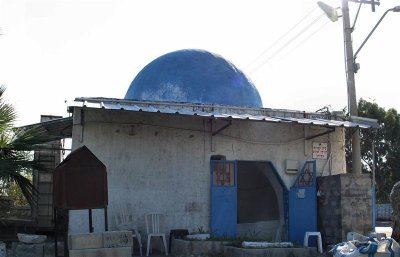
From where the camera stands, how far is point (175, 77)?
15367 millimetres

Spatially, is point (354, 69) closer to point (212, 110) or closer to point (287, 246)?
point (212, 110)

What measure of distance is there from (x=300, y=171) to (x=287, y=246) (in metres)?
3.62

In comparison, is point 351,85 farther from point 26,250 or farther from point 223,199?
point 26,250

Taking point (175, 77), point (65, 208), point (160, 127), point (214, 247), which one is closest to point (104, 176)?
point (65, 208)

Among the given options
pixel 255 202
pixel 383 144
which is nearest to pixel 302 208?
pixel 255 202

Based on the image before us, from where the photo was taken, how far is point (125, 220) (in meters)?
12.6

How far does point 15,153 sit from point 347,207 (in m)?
8.21

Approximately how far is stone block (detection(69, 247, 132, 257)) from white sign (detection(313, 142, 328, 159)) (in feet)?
24.6

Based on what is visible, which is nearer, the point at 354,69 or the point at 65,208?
the point at 65,208

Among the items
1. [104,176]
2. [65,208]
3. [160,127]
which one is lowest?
[65,208]

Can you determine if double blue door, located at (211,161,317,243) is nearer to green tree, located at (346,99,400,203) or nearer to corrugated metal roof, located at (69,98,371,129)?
corrugated metal roof, located at (69,98,371,129)

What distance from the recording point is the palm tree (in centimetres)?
1022

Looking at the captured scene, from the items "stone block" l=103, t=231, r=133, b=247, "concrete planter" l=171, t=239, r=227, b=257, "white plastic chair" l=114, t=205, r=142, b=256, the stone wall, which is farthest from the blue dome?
"stone block" l=103, t=231, r=133, b=247

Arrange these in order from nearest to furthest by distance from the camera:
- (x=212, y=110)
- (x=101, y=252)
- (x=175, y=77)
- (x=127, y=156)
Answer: (x=101, y=252)
(x=127, y=156)
(x=212, y=110)
(x=175, y=77)
